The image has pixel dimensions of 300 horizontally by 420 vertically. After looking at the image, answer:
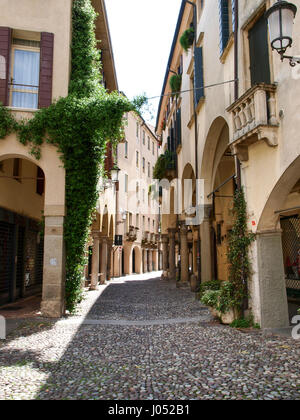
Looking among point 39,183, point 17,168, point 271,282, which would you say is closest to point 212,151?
point 271,282

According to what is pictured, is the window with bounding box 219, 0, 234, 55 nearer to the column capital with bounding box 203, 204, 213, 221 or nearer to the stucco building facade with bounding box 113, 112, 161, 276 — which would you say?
the column capital with bounding box 203, 204, 213, 221

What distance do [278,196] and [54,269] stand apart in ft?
19.9

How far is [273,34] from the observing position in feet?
15.3

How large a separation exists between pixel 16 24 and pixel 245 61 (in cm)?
678

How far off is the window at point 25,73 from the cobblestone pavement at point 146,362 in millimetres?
6415

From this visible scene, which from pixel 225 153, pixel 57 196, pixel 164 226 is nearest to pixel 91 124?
pixel 57 196

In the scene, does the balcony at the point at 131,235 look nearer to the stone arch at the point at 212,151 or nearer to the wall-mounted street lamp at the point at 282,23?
the stone arch at the point at 212,151

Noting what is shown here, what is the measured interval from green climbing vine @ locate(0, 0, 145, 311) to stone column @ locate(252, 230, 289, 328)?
16.4 ft

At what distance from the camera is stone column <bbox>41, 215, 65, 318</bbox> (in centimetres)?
Result: 913

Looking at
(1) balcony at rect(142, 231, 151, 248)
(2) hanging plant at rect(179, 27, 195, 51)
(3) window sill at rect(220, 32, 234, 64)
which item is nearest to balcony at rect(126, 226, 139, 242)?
(1) balcony at rect(142, 231, 151, 248)

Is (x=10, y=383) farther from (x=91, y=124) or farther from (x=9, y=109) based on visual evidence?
(x=9, y=109)

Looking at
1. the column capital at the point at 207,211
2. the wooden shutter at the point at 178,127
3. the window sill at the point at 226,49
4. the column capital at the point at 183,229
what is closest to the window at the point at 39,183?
the column capital at the point at 207,211

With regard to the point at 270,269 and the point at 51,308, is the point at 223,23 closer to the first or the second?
the point at 270,269

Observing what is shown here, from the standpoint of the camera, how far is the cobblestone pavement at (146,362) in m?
4.03
